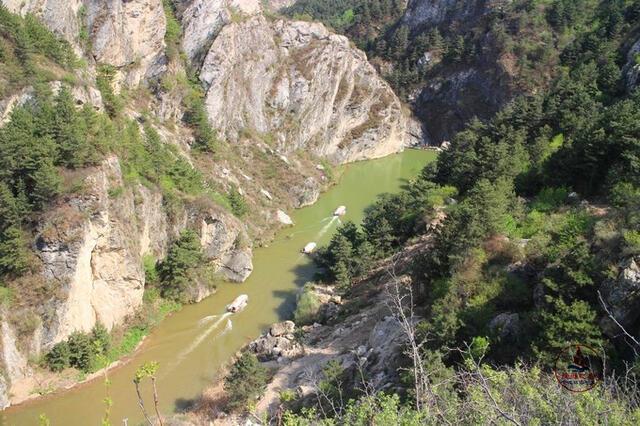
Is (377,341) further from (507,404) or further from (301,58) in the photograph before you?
(301,58)

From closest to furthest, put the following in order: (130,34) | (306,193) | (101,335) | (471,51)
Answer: (101,335)
(130,34)
(306,193)
(471,51)

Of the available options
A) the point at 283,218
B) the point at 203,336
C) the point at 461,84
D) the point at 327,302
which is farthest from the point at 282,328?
the point at 461,84

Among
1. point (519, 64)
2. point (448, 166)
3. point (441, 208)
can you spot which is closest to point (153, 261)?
point (441, 208)

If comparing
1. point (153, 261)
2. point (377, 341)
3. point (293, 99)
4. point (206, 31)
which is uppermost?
point (206, 31)

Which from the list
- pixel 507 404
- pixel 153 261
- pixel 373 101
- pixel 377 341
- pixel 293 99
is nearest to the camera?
pixel 507 404

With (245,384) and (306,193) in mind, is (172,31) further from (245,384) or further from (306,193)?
(245,384)

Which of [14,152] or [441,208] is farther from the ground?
[14,152]

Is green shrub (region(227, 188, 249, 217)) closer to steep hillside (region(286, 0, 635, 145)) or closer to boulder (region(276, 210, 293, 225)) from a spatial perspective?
boulder (region(276, 210, 293, 225))
